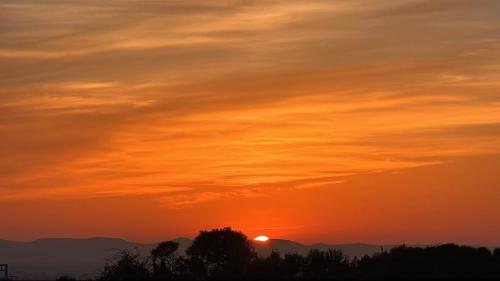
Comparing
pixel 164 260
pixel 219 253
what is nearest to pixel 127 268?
pixel 164 260

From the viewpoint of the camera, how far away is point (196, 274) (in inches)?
3337

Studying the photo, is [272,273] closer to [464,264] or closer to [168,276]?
[168,276]

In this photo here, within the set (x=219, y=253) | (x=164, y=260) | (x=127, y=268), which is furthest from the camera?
(x=219, y=253)

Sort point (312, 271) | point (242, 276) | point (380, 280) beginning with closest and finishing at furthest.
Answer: point (380, 280) → point (242, 276) → point (312, 271)

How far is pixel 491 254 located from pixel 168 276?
28.3 metres

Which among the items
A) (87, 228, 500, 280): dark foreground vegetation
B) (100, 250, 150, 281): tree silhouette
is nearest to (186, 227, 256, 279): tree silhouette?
(87, 228, 500, 280): dark foreground vegetation

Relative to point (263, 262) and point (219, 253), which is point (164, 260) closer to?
point (219, 253)

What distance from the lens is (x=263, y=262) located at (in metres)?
84.8

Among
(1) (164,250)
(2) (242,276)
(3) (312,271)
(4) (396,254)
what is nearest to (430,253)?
(4) (396,254)

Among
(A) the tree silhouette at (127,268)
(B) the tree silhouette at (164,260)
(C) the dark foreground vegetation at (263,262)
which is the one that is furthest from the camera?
(B) the tree silhouette at (164,260)

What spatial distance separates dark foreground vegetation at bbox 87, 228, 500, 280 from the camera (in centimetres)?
7894

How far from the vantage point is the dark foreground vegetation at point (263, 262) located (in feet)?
259

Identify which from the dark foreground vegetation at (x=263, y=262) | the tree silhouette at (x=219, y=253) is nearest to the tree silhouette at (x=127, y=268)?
the dark foreground vegetation at (x=263, y=262)

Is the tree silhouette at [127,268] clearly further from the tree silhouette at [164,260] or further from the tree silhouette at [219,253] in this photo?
the tree silhouette at [219,253]
